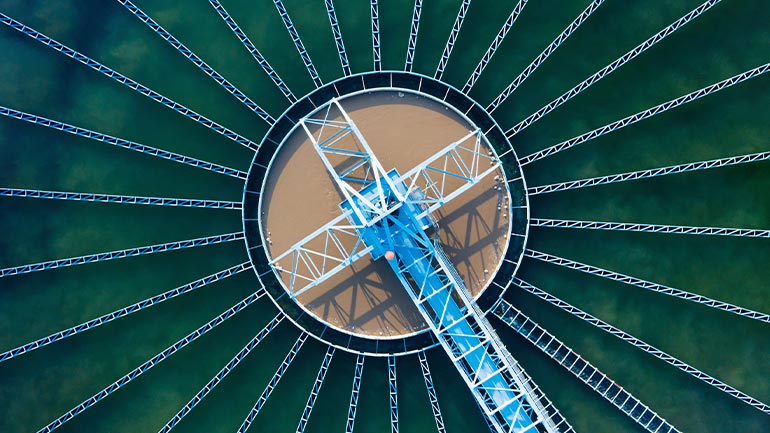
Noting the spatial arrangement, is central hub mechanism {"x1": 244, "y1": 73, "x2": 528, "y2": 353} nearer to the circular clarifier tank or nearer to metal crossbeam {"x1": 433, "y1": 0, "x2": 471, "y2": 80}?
the circular clarifier tank

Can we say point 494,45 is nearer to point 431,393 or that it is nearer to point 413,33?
point 413,33

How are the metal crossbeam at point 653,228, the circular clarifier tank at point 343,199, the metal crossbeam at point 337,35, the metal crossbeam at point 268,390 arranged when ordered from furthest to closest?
the circular clarifier tank at point 343,199 → the metal crossbeam at point 337,35 → the metal crossbeam at point 268,390 → the metal crossbeam at point 653,228

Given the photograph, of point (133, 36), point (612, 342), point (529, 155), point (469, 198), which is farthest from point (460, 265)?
point (133, 36)

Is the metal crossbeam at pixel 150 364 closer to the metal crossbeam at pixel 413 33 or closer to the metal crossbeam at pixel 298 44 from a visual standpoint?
the metal crossbeam at pixel 298 44

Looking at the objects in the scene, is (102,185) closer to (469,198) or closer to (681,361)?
(469,198)

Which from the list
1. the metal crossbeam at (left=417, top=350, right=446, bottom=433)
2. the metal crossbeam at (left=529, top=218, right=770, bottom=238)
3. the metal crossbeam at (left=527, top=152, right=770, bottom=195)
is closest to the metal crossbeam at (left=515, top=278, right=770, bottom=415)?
the metal crossbeam at (left=529, top=218, right=770, bottom=238)

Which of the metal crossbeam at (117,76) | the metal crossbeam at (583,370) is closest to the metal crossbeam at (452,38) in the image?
the metal crossbeam at (117,76)
